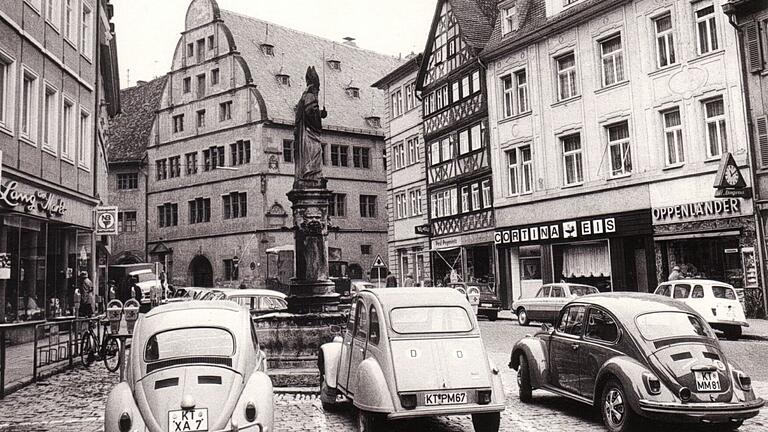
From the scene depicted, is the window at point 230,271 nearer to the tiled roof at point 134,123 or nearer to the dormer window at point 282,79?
the tiled roof at point 134,123

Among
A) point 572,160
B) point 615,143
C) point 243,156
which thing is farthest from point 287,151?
point 615,143

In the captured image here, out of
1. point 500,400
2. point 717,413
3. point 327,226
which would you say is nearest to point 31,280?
point 327,226

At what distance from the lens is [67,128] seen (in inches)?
875

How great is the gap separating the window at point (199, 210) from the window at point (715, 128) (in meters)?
36.2

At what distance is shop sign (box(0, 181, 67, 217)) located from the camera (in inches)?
657

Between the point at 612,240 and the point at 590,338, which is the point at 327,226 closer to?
the point at 590,338

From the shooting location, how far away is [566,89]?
28.3 m

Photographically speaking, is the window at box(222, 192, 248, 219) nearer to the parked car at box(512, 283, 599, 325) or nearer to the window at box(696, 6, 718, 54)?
the parked car at box(512, 283, 599, 325)

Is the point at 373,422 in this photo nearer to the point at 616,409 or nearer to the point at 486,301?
the point at 616,409

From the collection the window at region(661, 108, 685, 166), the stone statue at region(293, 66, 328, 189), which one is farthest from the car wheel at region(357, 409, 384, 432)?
the window at region(661, 108, 685, 166)

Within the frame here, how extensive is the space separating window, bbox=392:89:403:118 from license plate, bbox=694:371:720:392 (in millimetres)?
35714

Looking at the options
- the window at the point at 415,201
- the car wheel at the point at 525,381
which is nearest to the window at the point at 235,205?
the window at the point at 415,201

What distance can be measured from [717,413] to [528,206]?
884 inches

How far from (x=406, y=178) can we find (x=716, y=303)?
988 inches
